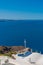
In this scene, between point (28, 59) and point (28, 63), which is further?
point (28, 59)

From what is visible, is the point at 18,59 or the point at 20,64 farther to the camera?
the point at 18,59

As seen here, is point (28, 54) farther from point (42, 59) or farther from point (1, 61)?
point (1, 61)

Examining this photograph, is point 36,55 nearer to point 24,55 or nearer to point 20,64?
point 24,55

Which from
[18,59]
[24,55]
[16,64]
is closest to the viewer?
[16,64]

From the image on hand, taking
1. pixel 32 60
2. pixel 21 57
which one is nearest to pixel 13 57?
pixel 21 57

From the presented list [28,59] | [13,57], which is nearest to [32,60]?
[28,59]

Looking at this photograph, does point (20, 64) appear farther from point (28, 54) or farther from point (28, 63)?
point (28, 54)

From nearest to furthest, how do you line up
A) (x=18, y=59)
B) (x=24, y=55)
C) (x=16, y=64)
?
(x=16, y=64) → (x=18, y=59) → (x=24, y=55)
